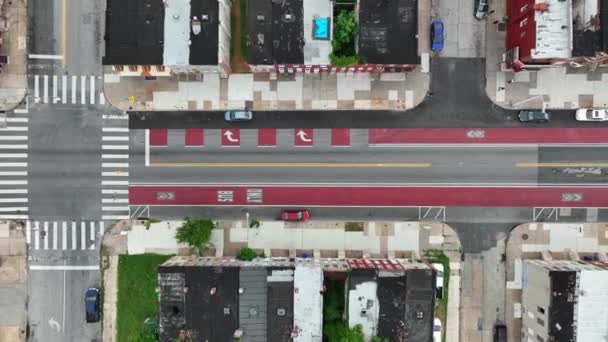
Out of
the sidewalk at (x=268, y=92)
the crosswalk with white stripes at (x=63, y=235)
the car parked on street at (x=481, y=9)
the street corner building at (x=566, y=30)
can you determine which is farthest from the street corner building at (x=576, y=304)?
the crosswalk with white stripes at (x=63, y=235)

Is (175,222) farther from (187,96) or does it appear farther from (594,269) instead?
(594,269)

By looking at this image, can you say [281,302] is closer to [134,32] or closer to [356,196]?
[356,196]

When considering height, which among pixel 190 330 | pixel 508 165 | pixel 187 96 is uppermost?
pixel 187 96

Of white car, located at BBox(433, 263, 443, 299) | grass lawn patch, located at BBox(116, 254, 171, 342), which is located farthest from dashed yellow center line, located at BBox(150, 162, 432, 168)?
white car, located at BBox(433, 263, 443, 299)

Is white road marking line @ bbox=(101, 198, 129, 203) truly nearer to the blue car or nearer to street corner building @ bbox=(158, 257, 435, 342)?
street corner building @ bbox=(158, 257, 435, 342)

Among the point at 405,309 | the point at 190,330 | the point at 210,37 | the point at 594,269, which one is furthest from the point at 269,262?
the point at 594,269
